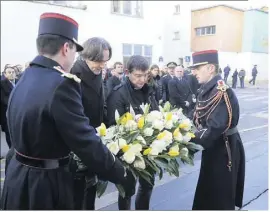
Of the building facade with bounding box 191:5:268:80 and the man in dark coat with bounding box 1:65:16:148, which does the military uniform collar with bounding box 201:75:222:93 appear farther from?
the man in dark coat with bounding box 1:65:16:148

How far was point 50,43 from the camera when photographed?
186 cm

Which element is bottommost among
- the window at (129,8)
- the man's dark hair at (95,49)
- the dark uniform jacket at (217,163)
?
the dark uniform jacket at (217,163)

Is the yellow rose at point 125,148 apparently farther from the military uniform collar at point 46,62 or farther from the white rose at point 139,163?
the military uniform collar at point 46,62

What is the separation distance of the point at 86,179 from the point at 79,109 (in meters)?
0.60

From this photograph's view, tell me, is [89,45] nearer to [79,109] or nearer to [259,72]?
[79,109]

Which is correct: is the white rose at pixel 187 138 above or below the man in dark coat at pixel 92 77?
below

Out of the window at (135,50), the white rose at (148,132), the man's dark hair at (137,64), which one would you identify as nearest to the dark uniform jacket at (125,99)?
the man's dark hair at (137,64)

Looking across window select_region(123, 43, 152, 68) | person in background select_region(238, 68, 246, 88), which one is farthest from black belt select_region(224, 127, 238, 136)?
window select_region(123, 43, 152, 68)

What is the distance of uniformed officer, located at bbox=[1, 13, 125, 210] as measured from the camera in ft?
5.78

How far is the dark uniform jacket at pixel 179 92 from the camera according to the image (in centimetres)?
733

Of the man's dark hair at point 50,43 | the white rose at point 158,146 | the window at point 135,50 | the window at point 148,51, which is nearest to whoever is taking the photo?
the man's dark hair at point 50,43

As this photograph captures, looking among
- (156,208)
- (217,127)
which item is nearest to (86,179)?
(217,127)

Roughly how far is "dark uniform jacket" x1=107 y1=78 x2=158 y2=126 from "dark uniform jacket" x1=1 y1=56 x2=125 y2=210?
1095 millimetres

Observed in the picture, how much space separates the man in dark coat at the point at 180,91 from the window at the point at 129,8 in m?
12.4
